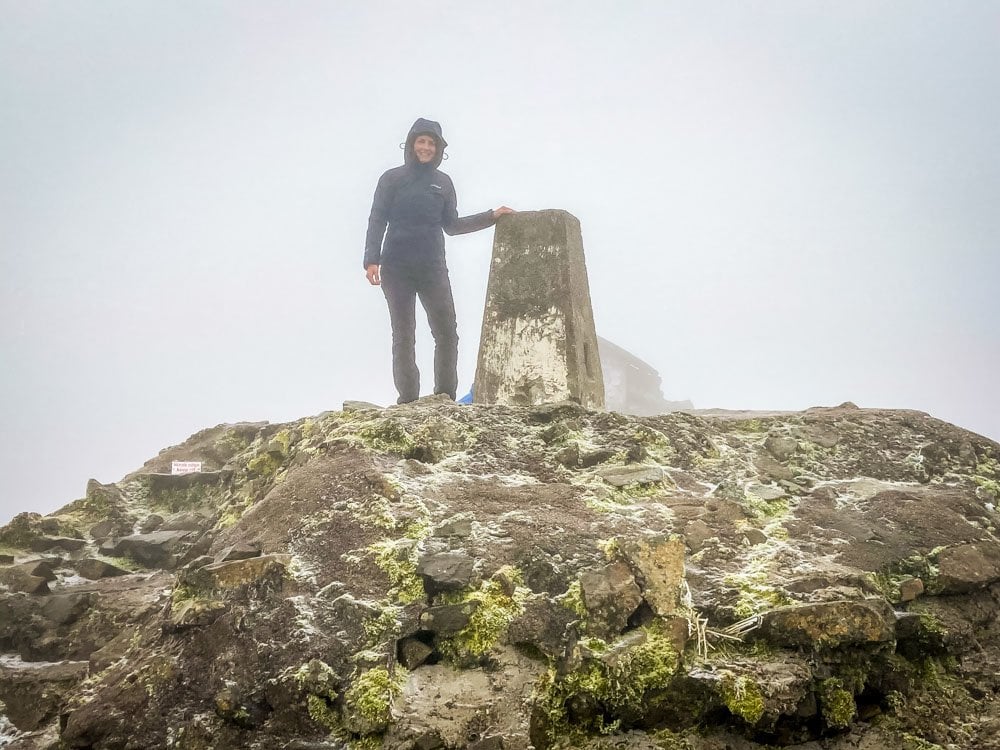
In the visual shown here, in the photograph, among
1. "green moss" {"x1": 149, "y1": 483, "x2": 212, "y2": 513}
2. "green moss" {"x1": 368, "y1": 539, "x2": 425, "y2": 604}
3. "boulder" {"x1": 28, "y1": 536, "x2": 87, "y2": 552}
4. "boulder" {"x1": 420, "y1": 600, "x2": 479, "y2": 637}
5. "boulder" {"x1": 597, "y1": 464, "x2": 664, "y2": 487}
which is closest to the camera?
"boulder" {"x1": 420, "y1": 600, "x2": 479, "y2": 637}

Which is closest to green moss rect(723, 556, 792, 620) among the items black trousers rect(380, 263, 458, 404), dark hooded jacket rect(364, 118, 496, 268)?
black trousers rect(380, 263, 458, 404)

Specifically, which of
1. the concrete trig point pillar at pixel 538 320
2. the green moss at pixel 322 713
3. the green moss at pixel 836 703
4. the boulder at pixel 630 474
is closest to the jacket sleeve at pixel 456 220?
the concrete trig point pillar at pixel 538 320

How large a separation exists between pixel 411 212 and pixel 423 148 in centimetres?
72

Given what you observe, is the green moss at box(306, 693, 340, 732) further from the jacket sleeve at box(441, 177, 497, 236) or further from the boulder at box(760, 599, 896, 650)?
the jacket sleeve at box(441, 177, 497, 236)

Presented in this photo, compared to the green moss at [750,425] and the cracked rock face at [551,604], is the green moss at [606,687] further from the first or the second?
the green moss at [750,425]

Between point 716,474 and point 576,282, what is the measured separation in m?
2.94

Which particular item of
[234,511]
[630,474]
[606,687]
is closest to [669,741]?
[606,687]

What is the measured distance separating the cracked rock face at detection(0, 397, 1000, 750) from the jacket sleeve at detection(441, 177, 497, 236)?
8.88ft

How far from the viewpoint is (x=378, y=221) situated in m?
6.90

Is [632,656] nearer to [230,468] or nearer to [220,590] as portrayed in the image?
[220,590]

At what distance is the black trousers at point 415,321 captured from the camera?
6.79m

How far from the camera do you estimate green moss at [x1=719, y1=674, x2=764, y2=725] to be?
3.20 m

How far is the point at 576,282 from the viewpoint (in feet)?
23.6

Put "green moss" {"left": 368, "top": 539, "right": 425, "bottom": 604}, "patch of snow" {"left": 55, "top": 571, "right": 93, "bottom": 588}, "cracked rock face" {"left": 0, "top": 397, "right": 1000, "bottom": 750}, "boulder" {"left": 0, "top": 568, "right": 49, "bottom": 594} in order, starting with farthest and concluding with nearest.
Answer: "patch of snow" {"left": 55, "top": 571, "right": 93, "bottom": 588}
"boulder" {"left": 0, "top": 568, "right": 49, "bottom": 594}
"green moss" {"left": 368, "top": 539, "right": 425, "bottom": 604}
"cracked rock face" {"left": 0, "top": 397, "right": 1000, "bottom": 750}
